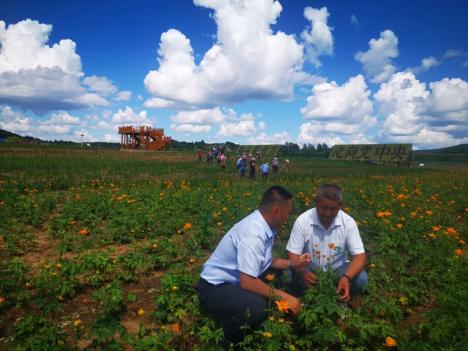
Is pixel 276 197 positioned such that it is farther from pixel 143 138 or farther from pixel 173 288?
pixel 143 138

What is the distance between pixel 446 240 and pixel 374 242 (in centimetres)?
103

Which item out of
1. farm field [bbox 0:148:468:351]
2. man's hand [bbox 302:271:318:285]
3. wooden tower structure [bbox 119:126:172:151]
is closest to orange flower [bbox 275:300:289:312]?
farm field [bbox 0:148:468:351]

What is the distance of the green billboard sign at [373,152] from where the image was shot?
63.2 meters

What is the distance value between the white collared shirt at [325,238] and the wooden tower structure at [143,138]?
55.3 meters

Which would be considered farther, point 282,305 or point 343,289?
point 343,289

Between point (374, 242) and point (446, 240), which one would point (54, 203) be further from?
point (446, 240)

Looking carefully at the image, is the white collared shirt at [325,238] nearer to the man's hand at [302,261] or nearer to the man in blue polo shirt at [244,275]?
the man's hand at [302,261]

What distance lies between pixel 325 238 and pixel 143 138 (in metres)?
56.2

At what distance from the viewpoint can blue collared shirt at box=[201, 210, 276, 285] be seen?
9.27 feet

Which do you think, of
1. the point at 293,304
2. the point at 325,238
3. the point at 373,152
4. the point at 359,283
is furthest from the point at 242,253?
the point at 373,152

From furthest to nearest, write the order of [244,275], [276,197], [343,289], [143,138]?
1. [143,138]
2. [343,289]
3. [276,197]
4. [244,275]

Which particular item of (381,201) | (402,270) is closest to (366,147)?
(381,201)

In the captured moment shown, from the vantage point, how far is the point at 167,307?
3381 millimetres

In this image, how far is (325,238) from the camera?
12.1 ft
